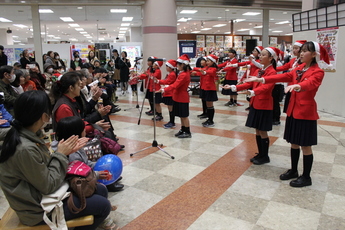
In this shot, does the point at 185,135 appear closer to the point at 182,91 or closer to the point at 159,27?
the point at 182,91

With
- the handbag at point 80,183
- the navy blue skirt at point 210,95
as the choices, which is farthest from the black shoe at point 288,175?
the navy blue skirt at point 210,95

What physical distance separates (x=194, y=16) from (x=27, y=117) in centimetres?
1350

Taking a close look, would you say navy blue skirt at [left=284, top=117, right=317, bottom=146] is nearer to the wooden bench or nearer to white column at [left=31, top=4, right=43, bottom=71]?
the wooden bench

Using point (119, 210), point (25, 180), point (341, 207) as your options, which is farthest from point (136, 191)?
point (341, 207)

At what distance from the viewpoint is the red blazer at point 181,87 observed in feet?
16.6

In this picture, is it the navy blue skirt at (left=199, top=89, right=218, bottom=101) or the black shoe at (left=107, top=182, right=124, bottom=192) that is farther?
the navy blue skirt at (left=199, top=89, right=218, bottom=101)

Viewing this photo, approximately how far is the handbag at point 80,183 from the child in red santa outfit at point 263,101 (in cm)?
234

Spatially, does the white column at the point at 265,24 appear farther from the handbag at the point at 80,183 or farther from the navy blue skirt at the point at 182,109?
the handbag at the point at 80,183

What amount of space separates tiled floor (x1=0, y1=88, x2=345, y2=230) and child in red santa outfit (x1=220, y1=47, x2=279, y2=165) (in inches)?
15.9

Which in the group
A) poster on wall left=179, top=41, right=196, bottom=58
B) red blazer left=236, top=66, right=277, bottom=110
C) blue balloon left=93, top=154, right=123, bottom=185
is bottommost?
blue balloon left=93, top=154, right=123, bottom=185

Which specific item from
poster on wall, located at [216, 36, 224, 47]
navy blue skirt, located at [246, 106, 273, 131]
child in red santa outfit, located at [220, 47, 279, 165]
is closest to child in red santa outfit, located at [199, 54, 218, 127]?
child in red santa outfit, located at [220, 47, 279, 165]

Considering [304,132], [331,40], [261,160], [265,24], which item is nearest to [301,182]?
[304,132]

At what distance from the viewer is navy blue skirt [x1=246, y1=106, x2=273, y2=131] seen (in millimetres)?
3773

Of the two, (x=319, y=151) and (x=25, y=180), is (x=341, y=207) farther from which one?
(x=25, y=180)
